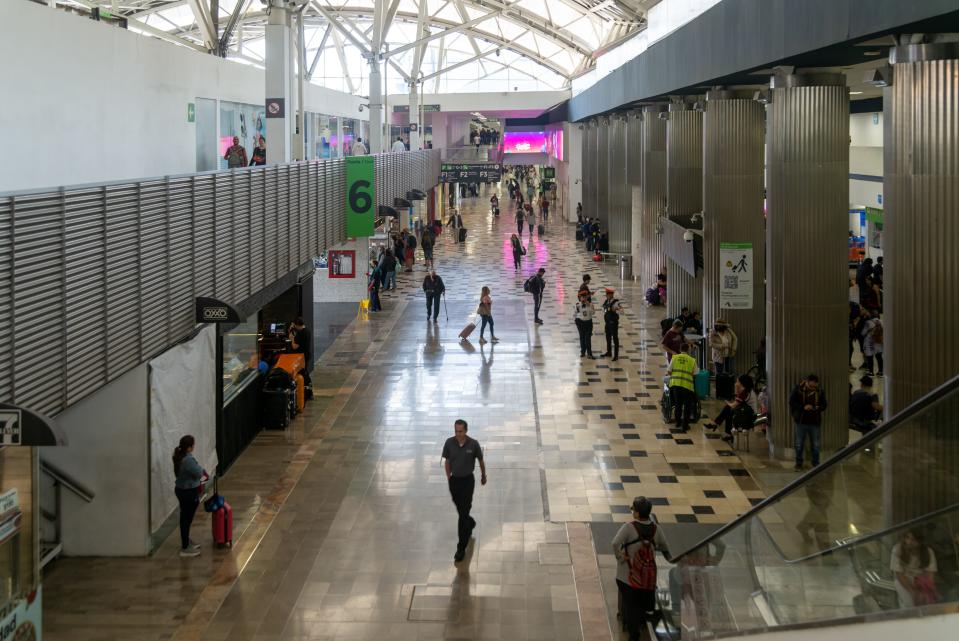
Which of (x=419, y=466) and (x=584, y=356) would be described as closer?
(x=419, y=466)

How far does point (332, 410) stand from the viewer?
16.7 metres

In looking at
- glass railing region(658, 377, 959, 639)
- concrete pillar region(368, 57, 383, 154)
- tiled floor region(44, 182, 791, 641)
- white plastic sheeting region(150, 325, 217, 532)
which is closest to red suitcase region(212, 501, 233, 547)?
tiled floor region(44, 182, 791, 641)

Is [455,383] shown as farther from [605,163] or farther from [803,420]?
[605,163]

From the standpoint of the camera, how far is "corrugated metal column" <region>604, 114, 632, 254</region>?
1491 inches

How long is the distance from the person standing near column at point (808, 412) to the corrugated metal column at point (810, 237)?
0.39 m

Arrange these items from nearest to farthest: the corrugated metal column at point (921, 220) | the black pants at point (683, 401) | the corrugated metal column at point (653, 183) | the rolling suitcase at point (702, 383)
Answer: the corrugated metal column at point (921, 220)
the black pants at point (683, 401)
the rolling suitcase at point (702, 383)
the corrugated metal column at point (653, 183)

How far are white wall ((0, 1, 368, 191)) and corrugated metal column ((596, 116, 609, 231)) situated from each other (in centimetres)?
2745

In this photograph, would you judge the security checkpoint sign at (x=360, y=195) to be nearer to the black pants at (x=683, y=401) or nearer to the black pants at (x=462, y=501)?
the black pants at (x=683, y=401)

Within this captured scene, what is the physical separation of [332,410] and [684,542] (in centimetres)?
762

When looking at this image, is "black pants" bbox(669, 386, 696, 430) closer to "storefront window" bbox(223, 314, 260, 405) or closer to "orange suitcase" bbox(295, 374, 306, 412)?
"orange suitcase" bbox(295, 374, 306, 412)

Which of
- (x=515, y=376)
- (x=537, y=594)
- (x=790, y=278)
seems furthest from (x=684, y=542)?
(x=515, y=376)

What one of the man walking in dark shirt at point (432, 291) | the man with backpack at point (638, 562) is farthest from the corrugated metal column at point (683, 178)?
the man with backpack at point (638, 562)

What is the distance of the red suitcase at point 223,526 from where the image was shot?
10.5 m

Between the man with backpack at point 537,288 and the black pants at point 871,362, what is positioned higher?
the man with backpack at point 537,288
